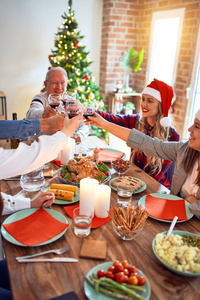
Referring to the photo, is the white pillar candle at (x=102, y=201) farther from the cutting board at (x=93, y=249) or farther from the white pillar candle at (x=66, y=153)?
the white pillar candle at (x=66, y=153)

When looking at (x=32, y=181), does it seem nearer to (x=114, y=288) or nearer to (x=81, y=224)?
(x=81, y=224)

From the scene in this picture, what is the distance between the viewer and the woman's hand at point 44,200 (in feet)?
4.52

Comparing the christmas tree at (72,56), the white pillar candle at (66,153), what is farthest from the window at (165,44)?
the white pillar candle at (66,153)

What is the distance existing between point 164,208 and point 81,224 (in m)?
0.48

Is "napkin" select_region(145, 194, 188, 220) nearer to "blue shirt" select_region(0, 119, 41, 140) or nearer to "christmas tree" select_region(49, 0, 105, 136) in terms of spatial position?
"blue shirt" select_region(0, 119, 41, 140)

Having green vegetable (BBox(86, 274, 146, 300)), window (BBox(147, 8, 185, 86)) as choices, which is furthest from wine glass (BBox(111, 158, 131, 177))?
window (BBox(147, 8, 185, 86))

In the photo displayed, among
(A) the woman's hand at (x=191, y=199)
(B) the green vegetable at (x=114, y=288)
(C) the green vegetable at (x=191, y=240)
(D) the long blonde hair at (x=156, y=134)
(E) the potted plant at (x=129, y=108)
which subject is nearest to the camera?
(B) the green vegetable at (x=114, y=288)

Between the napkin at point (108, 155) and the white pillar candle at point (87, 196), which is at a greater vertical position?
the white pillar candle at point (87, 196)

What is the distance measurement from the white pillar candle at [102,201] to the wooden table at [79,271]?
0.10 metres

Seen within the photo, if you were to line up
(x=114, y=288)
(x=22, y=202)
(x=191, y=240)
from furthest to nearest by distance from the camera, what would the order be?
(x=22, y=202)
(x=191, y=240)
(x=114, y=288)

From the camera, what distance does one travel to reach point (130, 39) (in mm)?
5074

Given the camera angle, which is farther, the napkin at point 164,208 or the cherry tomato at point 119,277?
the napkin at point 164,208

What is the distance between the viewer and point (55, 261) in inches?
41.6

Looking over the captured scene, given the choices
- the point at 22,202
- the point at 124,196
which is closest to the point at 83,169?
the point at 124,196
